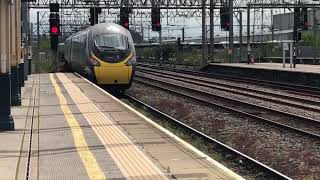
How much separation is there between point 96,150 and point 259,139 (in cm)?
531

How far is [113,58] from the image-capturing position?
24.5 m

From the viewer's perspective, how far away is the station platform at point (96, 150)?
7.52 meters

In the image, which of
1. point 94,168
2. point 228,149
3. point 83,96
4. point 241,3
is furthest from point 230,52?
point 94,168

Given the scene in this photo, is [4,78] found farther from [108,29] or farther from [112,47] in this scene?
[108,29]

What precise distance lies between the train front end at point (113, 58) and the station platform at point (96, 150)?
9.91 meters

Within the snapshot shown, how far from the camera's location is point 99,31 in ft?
82.6

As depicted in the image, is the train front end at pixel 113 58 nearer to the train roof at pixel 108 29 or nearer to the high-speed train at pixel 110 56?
the high-speed train at pixel 110 56

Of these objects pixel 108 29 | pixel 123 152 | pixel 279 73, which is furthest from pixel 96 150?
pixel 279 73

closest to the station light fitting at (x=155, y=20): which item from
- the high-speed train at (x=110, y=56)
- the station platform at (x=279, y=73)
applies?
the station platform at (x=279, y=73)

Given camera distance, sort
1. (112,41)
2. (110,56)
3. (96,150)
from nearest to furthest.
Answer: (96,150), (110,56), (112,41)

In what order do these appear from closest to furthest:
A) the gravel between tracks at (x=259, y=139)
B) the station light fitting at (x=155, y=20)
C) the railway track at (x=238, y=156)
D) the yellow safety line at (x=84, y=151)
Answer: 1. the yellow safety line at (x=84, y=151)
2. the railway track at (x=238, y=156)
3. the gravel between tracks at (x=259, y=139)
4. the station light fitting at (x=155, y=20)

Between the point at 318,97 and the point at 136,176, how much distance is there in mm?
16635

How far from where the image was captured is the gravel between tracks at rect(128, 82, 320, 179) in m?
10.5

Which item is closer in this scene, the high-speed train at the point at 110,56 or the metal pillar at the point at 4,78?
the metal pillar at the point at 4,78
